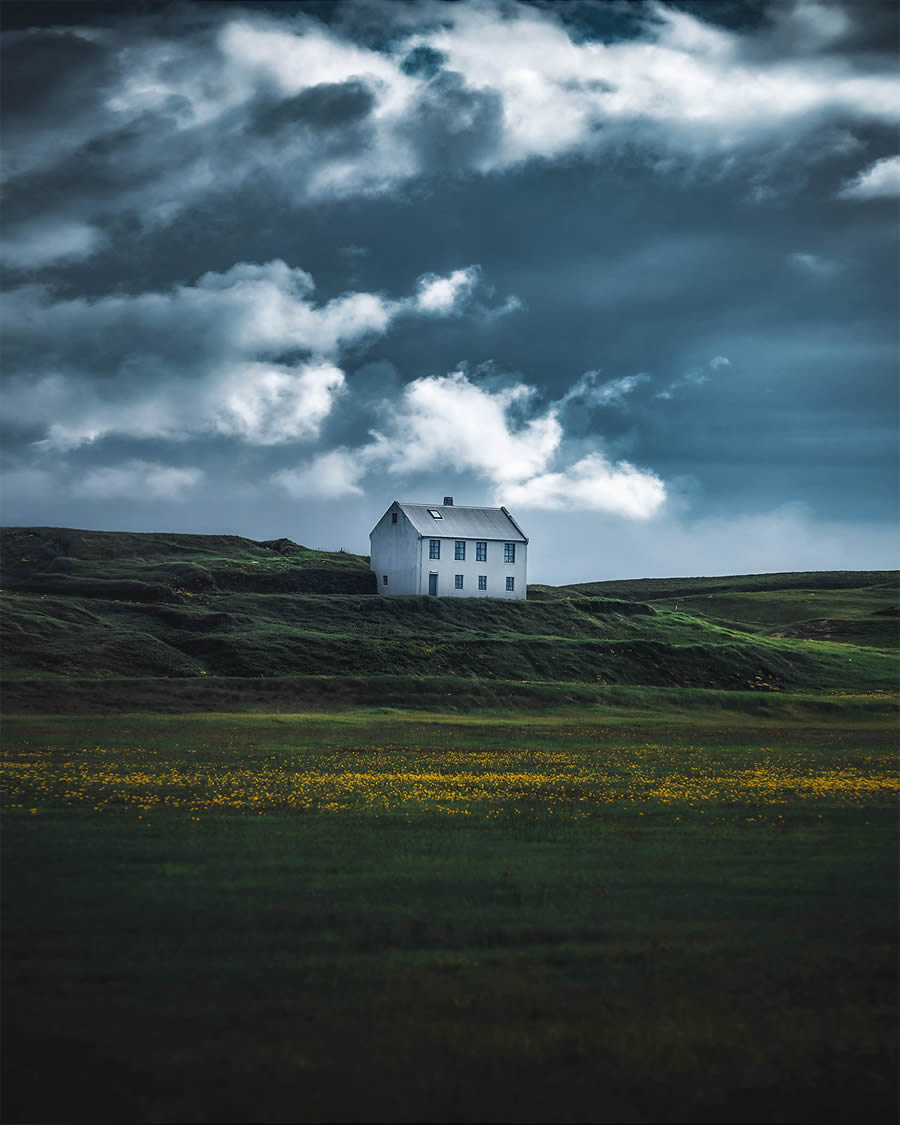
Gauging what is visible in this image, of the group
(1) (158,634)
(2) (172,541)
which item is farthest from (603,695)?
(2) (172,541)

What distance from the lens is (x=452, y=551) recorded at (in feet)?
313

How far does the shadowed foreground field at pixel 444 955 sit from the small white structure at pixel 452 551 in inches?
2740

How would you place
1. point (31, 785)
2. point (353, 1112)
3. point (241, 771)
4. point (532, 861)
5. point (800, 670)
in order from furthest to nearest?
point (800, 670), point (241, 771), point (31, 785), point (532, 861), point (353, 1112)

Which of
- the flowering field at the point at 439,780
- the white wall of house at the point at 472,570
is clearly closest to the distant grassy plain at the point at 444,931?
the flowering field at the point at 439,780

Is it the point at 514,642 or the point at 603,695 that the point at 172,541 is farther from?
the point at 603,695

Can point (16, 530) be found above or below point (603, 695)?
above

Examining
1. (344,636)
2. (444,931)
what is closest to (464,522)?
(344,636)

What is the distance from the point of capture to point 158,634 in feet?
237

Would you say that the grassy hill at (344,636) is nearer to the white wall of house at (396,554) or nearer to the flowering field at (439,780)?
the white wall of house at (396,554)

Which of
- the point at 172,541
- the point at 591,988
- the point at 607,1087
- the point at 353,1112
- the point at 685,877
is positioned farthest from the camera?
the point at 172,541

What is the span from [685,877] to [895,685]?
222ft

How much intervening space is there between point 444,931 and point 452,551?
83.1m

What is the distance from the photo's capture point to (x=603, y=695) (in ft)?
199

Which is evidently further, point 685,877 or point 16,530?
point 16,530
